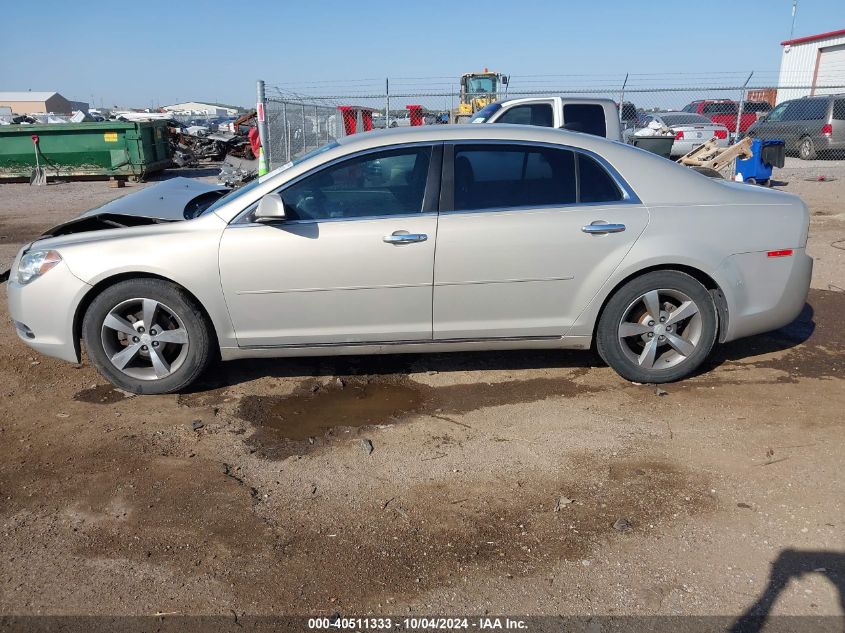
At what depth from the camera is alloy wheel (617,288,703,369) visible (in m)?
4.32

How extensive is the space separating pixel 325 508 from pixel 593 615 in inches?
51.2

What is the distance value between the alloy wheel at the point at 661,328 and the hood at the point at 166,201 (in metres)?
3.10

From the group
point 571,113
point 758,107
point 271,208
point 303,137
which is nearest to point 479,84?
point 758,107

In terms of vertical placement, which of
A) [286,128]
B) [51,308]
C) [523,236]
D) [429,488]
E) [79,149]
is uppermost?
[286,128]

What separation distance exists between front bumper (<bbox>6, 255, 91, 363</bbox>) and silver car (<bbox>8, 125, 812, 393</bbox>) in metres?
0.01

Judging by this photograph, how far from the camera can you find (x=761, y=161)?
41.5ft

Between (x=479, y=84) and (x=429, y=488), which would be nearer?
(x=429, y=488)

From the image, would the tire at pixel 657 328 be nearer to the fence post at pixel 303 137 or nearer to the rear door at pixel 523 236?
the rear door at pixel 523 236

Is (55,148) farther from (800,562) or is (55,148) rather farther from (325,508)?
(800,562)

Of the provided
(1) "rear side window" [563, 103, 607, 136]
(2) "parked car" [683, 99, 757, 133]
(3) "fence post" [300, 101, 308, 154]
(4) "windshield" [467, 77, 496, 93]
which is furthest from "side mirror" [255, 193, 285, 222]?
(4) "windshield" [467, 77, 496, 93]

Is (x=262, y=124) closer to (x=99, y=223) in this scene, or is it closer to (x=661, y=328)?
(x=99, y=223)

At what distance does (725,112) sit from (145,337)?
80.9 ft

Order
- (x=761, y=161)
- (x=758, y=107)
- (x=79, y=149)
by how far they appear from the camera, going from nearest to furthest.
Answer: (x=761, y=161) → (x=79, y=149) → (x=758, y=107)

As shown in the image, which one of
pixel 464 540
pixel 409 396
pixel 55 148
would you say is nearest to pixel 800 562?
pixel 464 540
